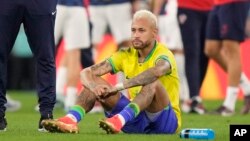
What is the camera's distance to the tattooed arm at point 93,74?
30.2ft

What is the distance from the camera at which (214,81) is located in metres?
19.0

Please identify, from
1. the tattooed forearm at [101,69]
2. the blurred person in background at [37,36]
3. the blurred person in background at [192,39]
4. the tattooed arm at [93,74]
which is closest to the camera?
the tattooed arm at [93,74]

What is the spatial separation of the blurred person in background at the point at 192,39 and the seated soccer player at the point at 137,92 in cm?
472

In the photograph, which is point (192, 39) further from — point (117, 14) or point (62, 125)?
point (62, 125)

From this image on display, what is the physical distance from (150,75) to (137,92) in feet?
1.56

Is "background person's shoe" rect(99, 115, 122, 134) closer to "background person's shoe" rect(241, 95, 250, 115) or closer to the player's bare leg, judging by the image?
the player's bare leg

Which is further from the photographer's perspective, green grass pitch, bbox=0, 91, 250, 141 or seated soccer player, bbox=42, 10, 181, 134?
seated soccer player, bbox=42, 10, 181, 134

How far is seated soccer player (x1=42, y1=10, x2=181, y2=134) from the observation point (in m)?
9.00

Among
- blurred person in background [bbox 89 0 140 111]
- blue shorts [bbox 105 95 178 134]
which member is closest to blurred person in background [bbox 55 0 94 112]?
blurred person in background [bbox 89 0 140 111]

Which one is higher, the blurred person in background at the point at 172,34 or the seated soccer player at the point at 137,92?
the blurred person in background at the point at 172,34

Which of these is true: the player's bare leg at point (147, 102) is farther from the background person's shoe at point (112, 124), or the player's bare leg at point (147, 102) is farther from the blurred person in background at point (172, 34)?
the blurred person in background at point (172, 34)

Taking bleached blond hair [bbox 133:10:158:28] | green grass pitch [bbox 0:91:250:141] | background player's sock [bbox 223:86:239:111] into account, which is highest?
bleached blond hair [bbox 133:10:158:28]

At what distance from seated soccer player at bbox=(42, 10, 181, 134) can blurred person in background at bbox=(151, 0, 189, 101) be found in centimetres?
569

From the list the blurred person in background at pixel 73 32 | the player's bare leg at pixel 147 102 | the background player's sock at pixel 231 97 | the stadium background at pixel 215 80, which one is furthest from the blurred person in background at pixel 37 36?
the stadium background at pixel 215 80
